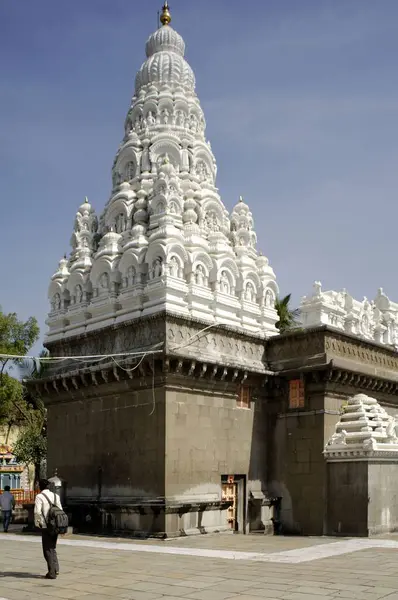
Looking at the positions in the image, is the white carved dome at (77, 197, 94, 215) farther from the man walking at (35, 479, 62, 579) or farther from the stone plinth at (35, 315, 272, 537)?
the man walking at (35, 479, 62, 579)

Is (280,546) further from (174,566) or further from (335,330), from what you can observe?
Answer: (335,330)

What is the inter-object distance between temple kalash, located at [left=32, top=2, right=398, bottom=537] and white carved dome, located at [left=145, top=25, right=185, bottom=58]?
123 inches

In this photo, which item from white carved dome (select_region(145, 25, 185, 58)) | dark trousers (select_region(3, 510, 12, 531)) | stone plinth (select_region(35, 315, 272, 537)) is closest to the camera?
stone plinth (select_region(35, 315, 272, 537))

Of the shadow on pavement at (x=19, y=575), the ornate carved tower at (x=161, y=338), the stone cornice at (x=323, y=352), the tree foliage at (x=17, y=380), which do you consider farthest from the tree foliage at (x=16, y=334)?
the shadow on pavement at (x=19, y=575)

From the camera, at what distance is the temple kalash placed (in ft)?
68.9

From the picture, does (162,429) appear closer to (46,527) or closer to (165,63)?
(46,527)

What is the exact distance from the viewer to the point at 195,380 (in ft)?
70.7

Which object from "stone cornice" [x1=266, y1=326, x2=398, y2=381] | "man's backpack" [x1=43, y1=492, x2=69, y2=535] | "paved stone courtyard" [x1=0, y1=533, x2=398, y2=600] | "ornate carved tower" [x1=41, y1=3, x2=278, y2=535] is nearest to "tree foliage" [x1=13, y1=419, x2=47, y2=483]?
"ornate carved tower" [x1=41, y1=3, x2=278, y2=535]

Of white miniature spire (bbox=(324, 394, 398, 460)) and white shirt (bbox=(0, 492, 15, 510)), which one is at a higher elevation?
white miniature spire (bbox=(324, 394, 398, 460))

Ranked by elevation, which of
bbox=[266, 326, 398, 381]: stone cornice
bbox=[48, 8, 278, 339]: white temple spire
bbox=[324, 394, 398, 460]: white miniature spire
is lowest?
bbox=[324, 394, 398, 460]: white miniature spire

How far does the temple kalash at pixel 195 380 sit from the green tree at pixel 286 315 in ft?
26.9

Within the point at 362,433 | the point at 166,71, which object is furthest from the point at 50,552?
the point at 166,71

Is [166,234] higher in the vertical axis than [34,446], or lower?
higher

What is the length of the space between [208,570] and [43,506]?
3216 millimetres
